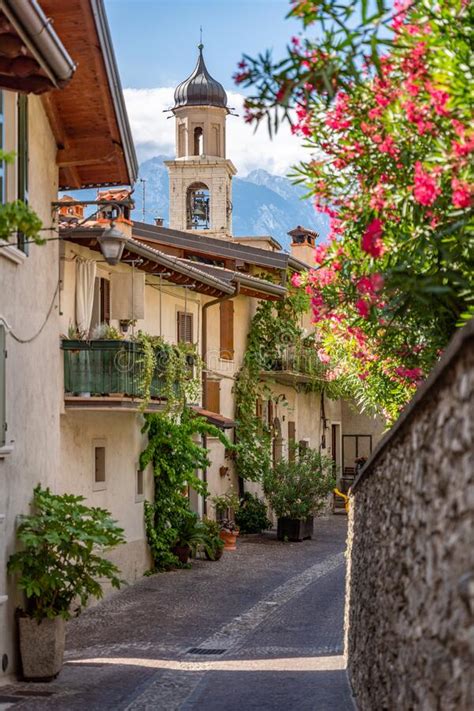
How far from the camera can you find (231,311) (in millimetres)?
31391

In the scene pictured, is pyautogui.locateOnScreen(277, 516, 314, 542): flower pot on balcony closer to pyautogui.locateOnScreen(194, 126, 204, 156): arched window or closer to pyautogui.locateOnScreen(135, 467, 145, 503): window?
pyautogui.locateOnScreen(135, 467, 145, 503): window

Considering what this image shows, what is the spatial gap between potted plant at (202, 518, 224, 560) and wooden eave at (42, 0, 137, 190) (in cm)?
963

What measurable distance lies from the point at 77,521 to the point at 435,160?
7354mm

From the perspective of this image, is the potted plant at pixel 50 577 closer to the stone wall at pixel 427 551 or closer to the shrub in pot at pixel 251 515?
the stone wall at pixel 427 551

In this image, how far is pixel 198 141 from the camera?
161ft

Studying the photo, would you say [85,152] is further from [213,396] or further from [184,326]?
[213,396]

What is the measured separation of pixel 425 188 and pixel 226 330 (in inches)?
957

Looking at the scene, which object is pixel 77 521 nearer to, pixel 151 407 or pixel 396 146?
pixel 396 146

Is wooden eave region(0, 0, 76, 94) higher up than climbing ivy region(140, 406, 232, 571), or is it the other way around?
wooden eave region(0, 0, 76, 94)

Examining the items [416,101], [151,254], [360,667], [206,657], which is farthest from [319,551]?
[416,101]

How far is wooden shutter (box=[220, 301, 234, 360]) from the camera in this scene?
102 ft

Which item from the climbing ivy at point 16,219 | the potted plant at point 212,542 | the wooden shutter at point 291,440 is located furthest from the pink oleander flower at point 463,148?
the wooden shutter at point 291,440

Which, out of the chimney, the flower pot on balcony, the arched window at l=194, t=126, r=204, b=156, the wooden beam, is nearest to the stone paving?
the flower pot on balcony

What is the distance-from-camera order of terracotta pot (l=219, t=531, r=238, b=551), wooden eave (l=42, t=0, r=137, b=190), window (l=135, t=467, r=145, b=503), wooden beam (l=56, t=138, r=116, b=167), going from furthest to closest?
terracotta pot (l=219, t=531, r=238, b=551) < window (l=135, t=467, r=145, b=503) < wooden beam (l=56, t=138, r=116, b=167) < wooden eave (l=42, t=0, r=137, b=190)
